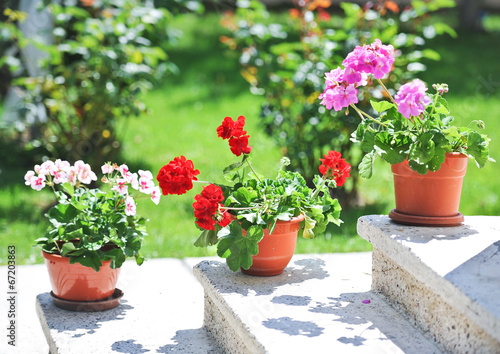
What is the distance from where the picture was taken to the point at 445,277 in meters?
2.13

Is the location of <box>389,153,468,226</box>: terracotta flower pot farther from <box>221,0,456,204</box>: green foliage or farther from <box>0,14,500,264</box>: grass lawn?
<box>221,0,456,204</box>: green foliage

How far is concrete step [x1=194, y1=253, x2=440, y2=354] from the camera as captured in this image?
2.20 m

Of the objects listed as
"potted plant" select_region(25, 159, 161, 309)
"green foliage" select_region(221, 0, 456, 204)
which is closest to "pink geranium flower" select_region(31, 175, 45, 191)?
"potted plant" select_region(25, 159, 161, 309)

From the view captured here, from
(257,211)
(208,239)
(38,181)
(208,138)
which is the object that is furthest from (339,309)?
(208,138)

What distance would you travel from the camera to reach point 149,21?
532 cm

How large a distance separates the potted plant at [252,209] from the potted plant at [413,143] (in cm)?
32

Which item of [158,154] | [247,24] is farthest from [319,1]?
[158,154]

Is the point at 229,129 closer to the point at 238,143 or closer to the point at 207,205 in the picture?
the point at 238,143

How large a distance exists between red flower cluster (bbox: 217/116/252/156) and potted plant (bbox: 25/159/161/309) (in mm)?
382

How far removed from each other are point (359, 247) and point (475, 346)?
219 cm

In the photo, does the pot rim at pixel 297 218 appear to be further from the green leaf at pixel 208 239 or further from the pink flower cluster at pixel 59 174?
the pink flower cluster at pixel 59 174

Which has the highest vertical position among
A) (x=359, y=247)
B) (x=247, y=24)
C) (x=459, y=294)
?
(x=247, y=24)

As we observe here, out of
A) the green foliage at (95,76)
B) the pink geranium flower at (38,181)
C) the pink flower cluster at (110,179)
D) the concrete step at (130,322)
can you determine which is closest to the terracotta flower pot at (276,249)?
the concrete step at (130,322)

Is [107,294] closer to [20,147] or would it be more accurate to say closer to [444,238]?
[444,238]
